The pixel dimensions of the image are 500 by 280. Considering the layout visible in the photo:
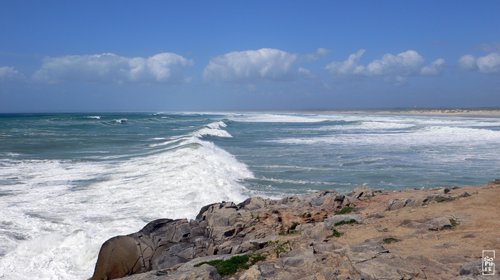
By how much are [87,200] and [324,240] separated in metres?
10.7

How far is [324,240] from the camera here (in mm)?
9391

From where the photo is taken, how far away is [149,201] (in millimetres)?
16891

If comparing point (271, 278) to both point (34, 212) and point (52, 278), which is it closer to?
point (52, 278)

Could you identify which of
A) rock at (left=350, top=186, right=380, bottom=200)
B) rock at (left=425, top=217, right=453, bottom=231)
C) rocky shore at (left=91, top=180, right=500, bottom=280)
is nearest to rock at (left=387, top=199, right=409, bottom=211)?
rocky shore at (left=91, top=180, right=500, bottom=280)

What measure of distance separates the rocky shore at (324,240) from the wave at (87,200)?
1.91 meters

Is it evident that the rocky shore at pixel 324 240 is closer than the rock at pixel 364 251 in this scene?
Yes

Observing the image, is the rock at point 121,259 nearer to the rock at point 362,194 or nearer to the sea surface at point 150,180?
the sea surface at point 150,180

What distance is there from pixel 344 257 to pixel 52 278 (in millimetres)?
6711

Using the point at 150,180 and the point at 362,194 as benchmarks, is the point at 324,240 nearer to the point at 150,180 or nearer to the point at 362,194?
the point at 362,194

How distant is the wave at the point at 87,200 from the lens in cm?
1164

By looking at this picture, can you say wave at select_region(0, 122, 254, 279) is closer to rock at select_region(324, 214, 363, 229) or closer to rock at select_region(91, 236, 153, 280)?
rock at select_region(91, 236, 153, 280)

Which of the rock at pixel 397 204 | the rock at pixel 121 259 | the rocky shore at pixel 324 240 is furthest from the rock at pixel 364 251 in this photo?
the rock at pixel 121 259

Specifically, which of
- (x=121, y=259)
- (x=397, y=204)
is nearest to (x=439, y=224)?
(x=397, y=204)

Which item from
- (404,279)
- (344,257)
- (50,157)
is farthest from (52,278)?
(50,157)
